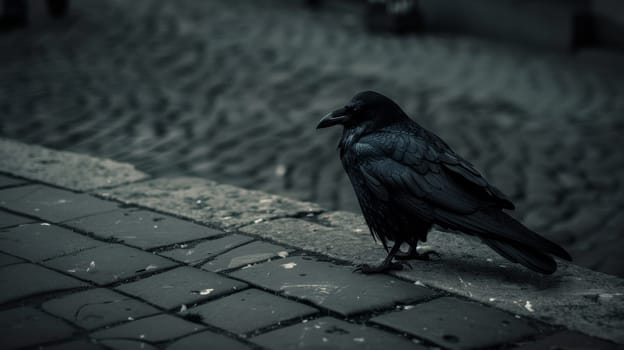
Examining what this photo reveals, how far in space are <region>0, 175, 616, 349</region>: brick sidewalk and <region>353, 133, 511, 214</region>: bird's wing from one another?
1.03ft

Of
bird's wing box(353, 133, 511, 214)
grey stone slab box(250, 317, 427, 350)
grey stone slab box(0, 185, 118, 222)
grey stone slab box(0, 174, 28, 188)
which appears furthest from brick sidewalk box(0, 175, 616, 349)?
grey stone slab box(0, 174, 28, 188)

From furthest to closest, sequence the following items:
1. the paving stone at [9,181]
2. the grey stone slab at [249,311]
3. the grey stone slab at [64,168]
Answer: the grey stone slab at [64,168], the paving stone at [9,181], the grey stone slab at [249,311]

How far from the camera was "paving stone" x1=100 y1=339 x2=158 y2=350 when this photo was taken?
101 inches

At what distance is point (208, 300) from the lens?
2.96m

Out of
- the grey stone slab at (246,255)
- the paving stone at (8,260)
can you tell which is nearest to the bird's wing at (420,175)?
the grey stone slab at (246,255)

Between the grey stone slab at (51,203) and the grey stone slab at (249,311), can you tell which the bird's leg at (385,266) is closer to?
the grey stone slab at (249,311)

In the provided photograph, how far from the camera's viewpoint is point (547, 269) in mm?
2979

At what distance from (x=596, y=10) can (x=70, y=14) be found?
7329mm

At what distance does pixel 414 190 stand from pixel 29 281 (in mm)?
1396

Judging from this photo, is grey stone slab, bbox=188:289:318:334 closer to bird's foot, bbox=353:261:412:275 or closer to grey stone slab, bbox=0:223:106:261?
bird's foot, bbox=353:261:412:275

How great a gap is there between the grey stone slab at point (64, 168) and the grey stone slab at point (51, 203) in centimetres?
14

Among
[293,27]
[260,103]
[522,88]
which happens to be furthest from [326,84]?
[293,27]

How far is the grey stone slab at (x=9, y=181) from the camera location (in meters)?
4.45

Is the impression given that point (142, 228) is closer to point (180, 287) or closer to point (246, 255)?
point (246, 255)
